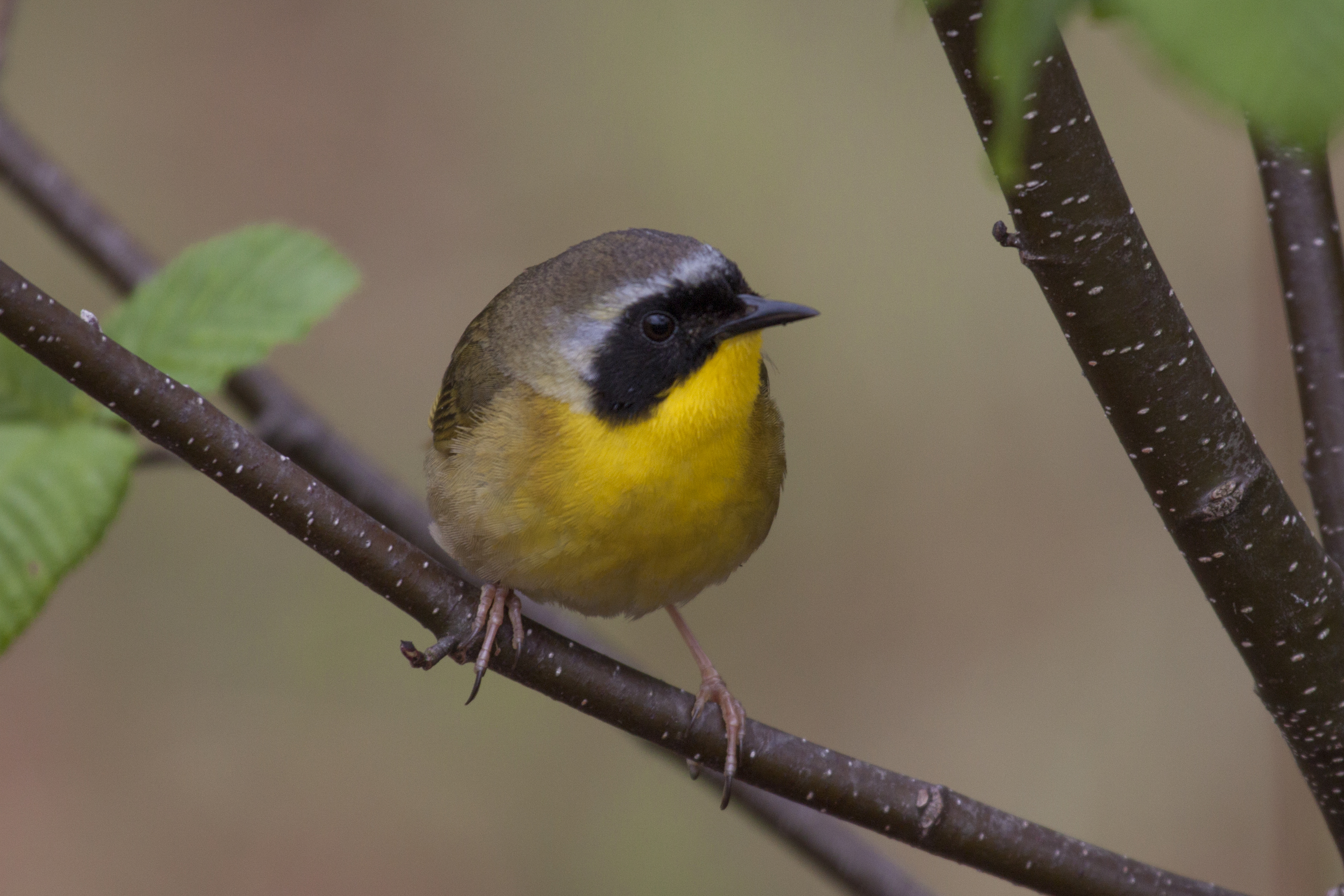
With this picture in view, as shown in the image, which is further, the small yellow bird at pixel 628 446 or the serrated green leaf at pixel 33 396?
the small yellow bird at pixel 628 446

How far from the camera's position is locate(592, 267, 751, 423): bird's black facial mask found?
334cm

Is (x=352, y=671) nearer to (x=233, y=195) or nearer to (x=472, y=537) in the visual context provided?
(x=233, y=195)

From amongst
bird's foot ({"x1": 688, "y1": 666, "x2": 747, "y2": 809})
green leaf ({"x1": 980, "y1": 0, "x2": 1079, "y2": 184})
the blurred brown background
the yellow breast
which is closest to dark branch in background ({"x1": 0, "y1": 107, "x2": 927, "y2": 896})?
the yellow breast

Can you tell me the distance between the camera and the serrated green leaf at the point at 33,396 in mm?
3127

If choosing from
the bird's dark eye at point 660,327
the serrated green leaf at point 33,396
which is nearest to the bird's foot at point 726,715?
the bird's dark eye at point 660,327

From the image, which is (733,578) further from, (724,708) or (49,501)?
(49,501)

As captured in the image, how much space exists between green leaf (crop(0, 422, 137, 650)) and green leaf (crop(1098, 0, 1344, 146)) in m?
2.47

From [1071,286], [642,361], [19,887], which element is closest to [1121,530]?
[642,361]

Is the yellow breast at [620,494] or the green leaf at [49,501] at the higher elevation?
the yellow breast at [620,494]

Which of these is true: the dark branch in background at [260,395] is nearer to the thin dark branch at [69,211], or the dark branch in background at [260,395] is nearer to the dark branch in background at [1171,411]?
the thin dark branch at [69,211]

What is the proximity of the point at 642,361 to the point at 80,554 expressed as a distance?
1.39 metres

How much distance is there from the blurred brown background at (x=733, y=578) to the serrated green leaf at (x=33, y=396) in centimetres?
409

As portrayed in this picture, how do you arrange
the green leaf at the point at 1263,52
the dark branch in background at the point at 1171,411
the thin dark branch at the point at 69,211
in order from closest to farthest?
the green leaf at the point at 1263,52, the dark branch in background at the point at 1171,411, the thin dark branch at the point at 69,211

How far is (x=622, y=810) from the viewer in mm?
7086
